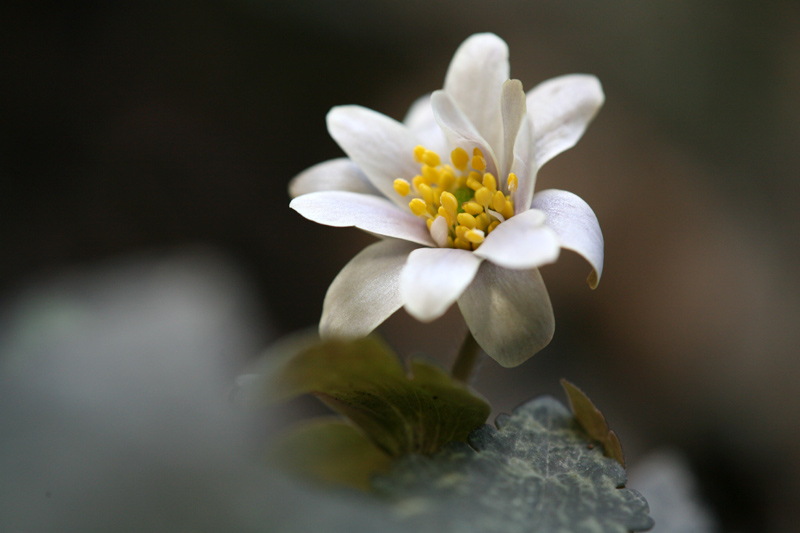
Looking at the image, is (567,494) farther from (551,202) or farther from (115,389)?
(115,389)

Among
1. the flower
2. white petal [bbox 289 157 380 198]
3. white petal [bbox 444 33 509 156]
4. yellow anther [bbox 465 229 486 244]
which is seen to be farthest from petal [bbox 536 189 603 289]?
white petal [bbox 289 157 380 198]

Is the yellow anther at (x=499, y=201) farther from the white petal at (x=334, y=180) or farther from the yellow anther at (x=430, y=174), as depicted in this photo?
the white petal at (x=334, y=180)

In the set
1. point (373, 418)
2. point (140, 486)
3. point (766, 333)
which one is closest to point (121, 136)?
point (373, 418)

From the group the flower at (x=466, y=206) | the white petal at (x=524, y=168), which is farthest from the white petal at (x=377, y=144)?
the white petal at (x=524, y=168)

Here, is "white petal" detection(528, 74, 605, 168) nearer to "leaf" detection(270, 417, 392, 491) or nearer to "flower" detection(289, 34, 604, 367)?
"flower" detection(289, 34, 604, 367)

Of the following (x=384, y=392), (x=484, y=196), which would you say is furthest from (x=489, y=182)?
(x=384, y=392)

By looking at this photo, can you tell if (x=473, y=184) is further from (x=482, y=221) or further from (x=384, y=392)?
(x=384, y=392)
